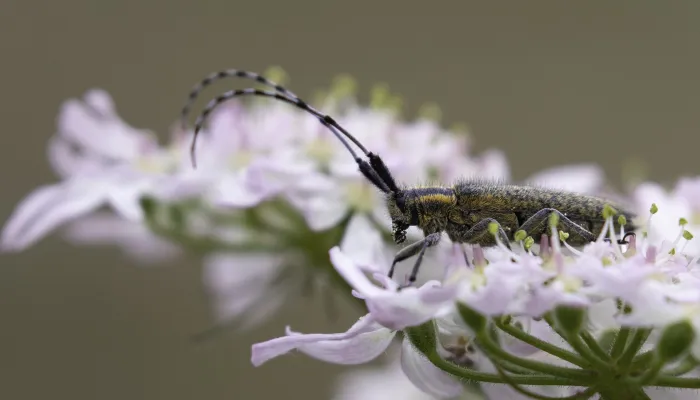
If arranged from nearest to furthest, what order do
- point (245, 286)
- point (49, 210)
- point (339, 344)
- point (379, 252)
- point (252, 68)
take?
point (339, 344) → point (379, 252) → point (49, 210) → point (245, 286) → point (252, 68)

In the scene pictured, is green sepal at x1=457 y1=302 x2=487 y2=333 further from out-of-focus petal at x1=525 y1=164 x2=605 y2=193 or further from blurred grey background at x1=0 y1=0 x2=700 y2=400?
blurred grey background at x1=0 y1=0 x2=700 y2=400

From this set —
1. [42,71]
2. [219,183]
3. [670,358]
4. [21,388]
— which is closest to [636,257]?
[670,358]

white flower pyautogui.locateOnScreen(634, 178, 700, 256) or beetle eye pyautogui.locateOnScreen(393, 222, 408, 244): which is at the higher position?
beetle eye pyautogui.locateOnScreen(393, 222, 408, 244)

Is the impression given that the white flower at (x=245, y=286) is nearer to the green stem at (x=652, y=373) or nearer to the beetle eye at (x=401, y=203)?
the beetle eye at (x=401, y=203)

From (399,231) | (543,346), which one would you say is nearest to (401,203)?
(399,231)

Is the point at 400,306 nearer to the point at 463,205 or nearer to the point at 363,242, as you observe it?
the point at 463,205

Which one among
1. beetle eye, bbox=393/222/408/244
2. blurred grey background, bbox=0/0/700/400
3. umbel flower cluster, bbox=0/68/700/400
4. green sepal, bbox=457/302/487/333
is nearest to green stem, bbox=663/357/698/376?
umbel flower cluster, bbox=0/68/700/400

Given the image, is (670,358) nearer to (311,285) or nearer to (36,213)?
(311,285)
